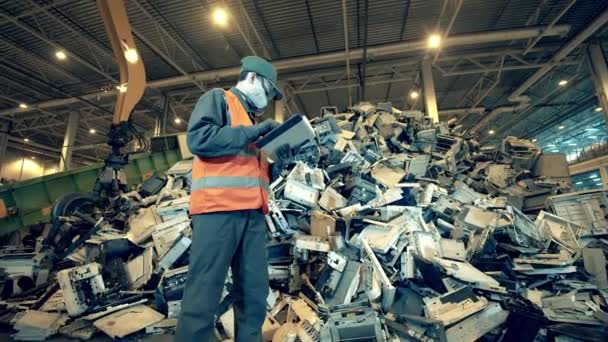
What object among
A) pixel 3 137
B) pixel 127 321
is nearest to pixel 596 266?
pixel 127 321

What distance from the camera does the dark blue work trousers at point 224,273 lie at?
124 centimetres

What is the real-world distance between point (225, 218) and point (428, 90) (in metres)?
7.34

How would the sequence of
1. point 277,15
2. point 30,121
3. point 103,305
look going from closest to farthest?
point 103,305 → point 277,15 → point 30,121

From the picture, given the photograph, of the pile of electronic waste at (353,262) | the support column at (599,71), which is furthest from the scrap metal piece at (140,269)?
the support column at (599,71)

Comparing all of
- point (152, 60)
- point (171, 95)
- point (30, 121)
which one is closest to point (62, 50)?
point (152, 60)

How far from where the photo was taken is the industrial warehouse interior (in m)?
1.49

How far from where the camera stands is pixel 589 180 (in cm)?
1048

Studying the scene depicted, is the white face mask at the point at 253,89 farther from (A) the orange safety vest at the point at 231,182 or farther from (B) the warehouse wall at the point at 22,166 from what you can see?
(B) the warehouse wall at the point at 22,166

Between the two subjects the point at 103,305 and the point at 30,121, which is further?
the point at 30,121

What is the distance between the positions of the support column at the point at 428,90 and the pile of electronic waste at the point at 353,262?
3309 millimetres

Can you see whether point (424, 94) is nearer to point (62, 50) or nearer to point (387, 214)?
point (387, 214)

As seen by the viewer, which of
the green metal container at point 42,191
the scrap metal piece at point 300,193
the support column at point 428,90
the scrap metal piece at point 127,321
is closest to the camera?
the scrap metal piece at point 127,321

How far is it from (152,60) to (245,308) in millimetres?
7898

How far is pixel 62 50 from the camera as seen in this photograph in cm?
681
